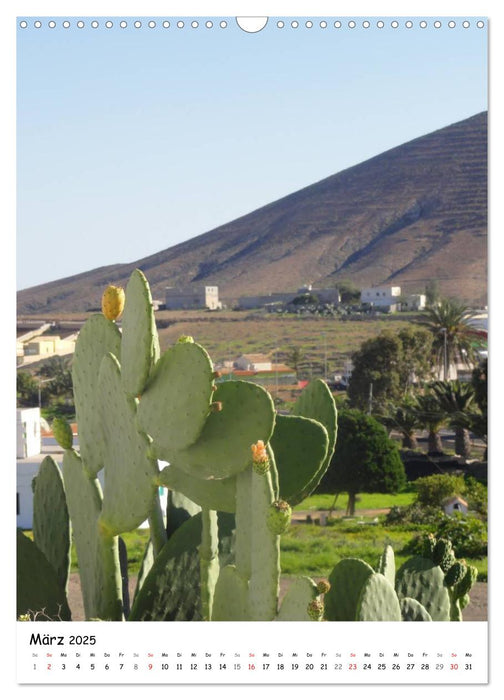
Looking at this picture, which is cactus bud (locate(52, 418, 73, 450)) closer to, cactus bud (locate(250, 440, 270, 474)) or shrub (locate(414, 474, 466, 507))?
cactus bud (locate(250, 440, 270, 474))

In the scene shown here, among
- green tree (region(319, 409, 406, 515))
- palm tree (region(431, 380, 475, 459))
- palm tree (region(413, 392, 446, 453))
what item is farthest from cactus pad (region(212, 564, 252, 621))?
palm tree (region(413, 392, 446, 453))

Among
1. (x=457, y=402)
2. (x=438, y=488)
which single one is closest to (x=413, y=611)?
(x=438, y=488)

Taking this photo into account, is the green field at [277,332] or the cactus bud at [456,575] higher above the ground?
the green field at [277,332]

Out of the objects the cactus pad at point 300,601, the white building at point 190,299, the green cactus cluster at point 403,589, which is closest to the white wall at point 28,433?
the green cactus cluster at point 403,589

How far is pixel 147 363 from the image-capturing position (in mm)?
2586

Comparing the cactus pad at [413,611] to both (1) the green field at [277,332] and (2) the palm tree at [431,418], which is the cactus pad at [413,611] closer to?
(2) the palm tree at [431,418]

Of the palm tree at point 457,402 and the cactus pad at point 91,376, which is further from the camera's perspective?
the palm tree at point 457,402

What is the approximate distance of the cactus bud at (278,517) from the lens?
2.42m

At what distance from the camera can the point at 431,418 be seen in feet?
57.7

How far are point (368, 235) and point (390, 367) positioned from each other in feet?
97.3

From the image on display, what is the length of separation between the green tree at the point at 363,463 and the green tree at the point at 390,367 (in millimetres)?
4880
